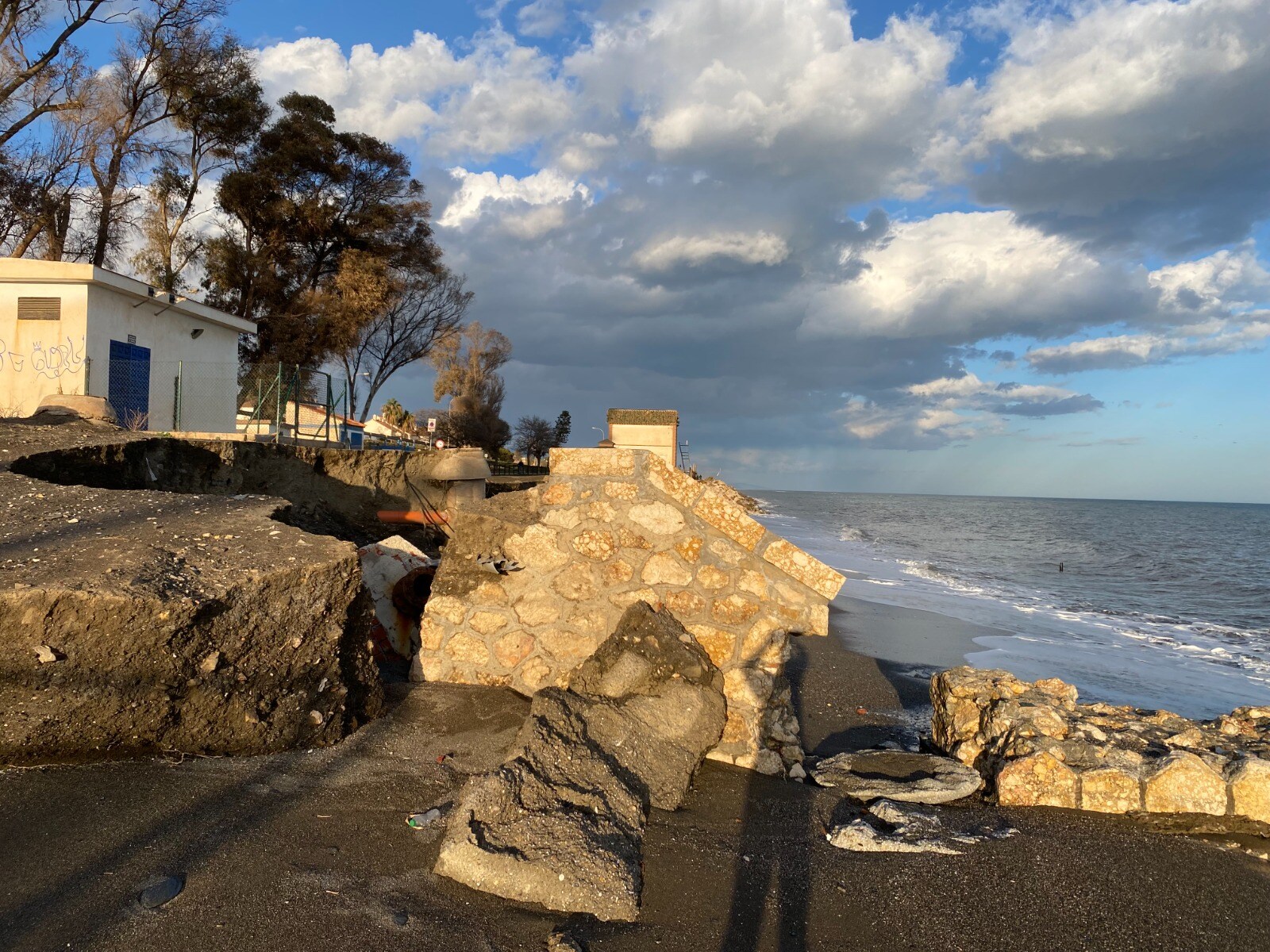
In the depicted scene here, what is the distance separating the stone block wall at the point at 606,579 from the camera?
199 inches

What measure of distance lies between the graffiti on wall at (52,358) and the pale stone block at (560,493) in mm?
13707

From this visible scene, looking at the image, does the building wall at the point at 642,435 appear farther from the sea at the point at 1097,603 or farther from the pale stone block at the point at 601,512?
the pale stone block at the point at 601,512

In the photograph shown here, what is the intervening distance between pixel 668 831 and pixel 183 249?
2634 centimetres

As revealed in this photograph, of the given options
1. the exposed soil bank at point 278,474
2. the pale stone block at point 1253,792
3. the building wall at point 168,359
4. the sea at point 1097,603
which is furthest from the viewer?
the building wall at point 168,359

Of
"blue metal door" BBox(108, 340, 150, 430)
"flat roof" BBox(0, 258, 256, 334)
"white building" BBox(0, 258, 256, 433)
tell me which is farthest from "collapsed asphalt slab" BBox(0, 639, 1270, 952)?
"flat roof" BBox(0, 258, 256, 334)

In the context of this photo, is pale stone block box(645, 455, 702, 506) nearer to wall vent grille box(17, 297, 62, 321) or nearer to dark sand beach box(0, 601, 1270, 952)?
dark sand beach box(0, 601, 1270, 952)

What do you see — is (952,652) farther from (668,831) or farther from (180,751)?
(180,751)

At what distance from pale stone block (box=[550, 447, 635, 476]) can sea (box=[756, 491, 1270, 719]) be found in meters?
6.01

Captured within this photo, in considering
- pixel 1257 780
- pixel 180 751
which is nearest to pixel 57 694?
pixel 180 751

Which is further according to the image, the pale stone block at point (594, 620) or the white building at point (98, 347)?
the white building at point (98, 347)

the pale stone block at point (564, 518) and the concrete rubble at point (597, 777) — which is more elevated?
the pale stone block at point (564, 518)

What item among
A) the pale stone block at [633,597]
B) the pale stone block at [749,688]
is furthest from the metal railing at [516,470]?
the pale stone block at [749,688]

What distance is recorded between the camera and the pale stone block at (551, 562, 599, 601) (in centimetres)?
516

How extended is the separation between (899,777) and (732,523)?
5.72ft
